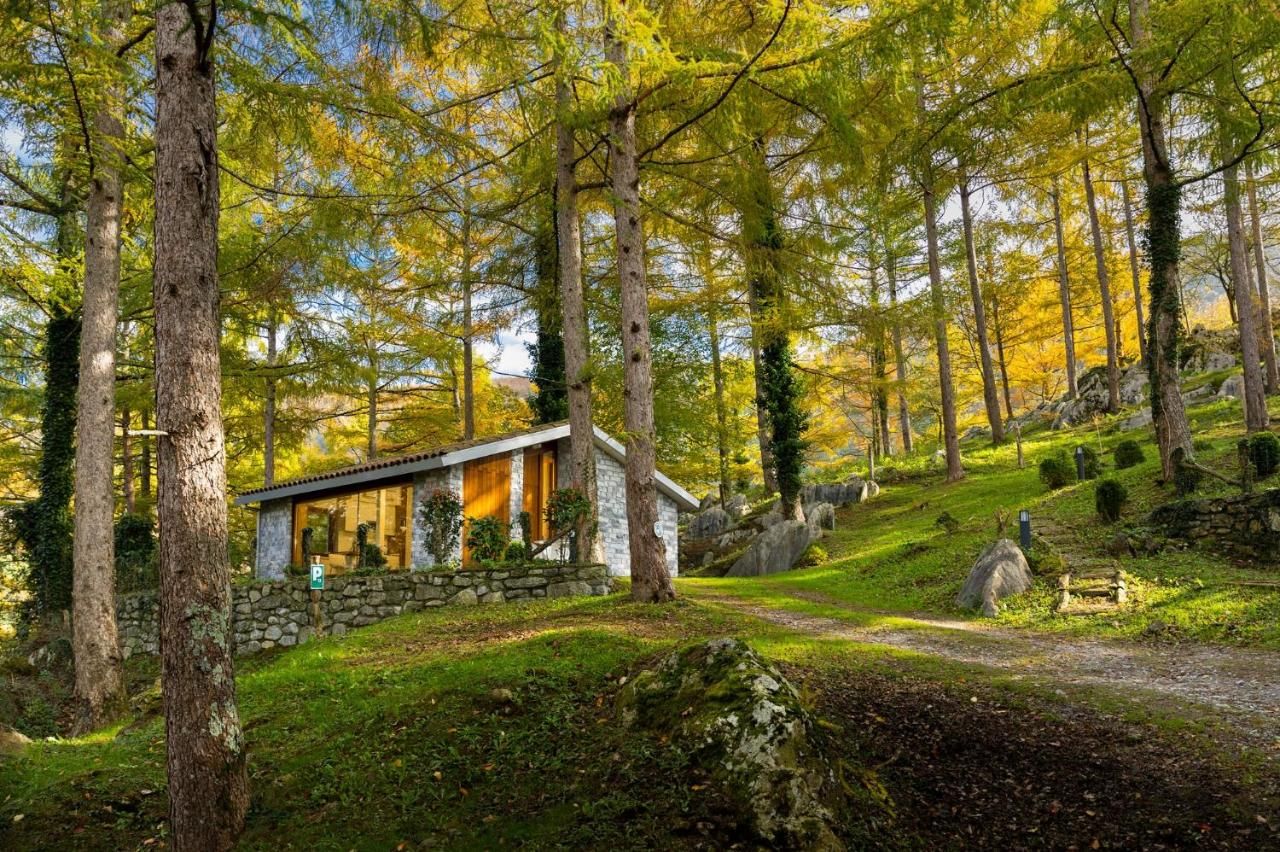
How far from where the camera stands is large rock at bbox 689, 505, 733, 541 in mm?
23375

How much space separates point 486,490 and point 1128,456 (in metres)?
13.7

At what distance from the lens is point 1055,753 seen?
4758mm

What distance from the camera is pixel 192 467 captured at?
166 inches

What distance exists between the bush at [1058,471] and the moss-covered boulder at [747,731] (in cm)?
1367

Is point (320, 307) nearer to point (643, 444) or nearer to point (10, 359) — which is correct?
point (10, 359)

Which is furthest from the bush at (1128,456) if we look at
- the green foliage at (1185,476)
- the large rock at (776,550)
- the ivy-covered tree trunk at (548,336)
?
the ivy-covered tree trunk at (548,336)

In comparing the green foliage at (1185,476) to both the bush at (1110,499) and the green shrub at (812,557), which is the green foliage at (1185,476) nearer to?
the bush at (1110,499)

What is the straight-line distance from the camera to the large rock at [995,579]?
1012 centimetres

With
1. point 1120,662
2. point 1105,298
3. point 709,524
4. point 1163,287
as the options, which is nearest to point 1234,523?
point 1163,287

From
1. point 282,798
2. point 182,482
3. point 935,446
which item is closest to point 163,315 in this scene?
point 182,482

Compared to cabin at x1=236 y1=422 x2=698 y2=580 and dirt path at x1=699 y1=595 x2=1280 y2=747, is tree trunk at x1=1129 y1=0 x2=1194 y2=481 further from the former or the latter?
cabin at x1=236 y1=422 x2=698 y2=580

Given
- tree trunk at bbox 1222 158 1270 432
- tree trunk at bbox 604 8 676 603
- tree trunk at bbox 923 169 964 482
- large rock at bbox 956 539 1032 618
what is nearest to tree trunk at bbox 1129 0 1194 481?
tree trunk at bbox 1222 158 1270 432

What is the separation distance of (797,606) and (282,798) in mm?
8457

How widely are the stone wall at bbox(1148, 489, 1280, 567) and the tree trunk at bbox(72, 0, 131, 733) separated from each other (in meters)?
14.5
